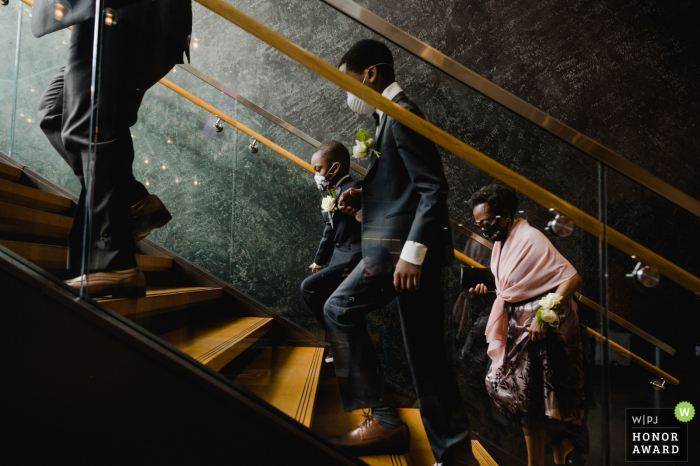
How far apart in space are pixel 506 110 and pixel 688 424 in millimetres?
1135

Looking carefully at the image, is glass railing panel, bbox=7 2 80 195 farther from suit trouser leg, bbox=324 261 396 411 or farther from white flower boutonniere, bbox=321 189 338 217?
suit trouser leg, bbox=324 261 396 411

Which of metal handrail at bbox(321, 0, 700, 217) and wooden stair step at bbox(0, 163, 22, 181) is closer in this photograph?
metal handrail at bbox(321, 0, 700, 217)

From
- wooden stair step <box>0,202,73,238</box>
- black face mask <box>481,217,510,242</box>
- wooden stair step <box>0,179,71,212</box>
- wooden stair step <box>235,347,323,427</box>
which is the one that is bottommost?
wooden stair step <box>235,347,323,427</box>

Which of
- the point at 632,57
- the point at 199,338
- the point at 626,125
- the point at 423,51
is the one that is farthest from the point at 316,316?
the point at 632,57

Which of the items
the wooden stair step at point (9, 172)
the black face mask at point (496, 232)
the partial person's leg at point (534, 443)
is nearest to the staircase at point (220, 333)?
the partial person's leg at point (534, 443)

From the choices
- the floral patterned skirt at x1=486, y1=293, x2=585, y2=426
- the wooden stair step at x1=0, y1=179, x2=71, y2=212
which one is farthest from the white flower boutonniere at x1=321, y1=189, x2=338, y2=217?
the wooden stair step at x1=0, y1=179, x2=71, y2=212

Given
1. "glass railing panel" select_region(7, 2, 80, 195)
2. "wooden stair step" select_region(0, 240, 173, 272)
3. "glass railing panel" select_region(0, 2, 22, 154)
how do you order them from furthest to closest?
"glass railing panel" select_region(0, 2, 22, 154) < "glass railing panel" select_region(7, 2, 80, 195) < "wooden stair step" select_region(0, 240, 173, 272)

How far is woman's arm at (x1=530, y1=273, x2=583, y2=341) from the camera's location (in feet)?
3.40

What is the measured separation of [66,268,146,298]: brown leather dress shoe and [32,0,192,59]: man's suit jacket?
26.4 inches

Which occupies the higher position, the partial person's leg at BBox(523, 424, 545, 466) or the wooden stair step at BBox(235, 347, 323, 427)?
the wooden stair step at BBox(235, 347, 323, 427)

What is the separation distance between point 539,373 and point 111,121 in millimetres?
1403

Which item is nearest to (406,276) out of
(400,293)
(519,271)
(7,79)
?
(400,293)

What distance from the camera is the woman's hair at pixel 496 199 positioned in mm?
1048

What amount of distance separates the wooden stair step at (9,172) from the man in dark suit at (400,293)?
1.18 m
